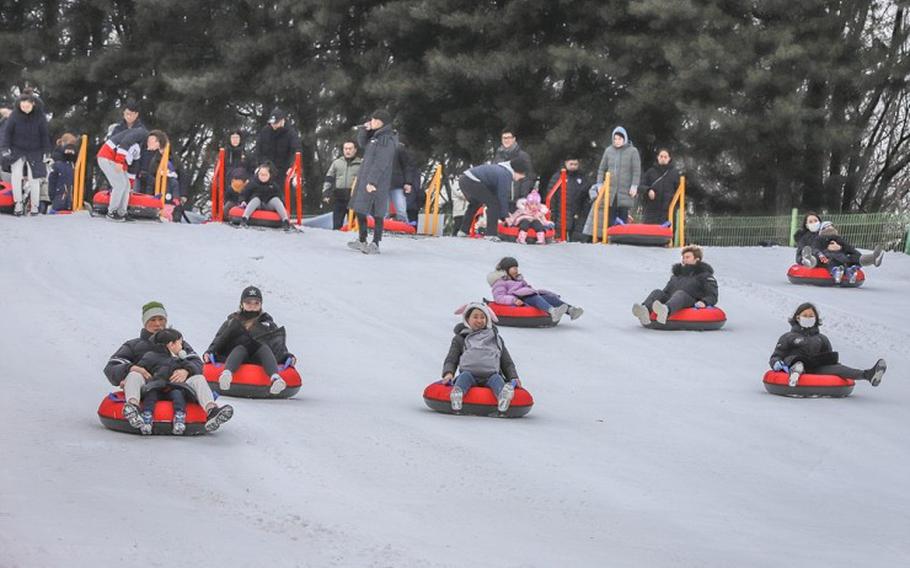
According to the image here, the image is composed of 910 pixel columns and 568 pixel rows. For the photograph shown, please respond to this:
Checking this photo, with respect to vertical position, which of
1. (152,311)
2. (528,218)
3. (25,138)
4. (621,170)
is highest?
(25,138)

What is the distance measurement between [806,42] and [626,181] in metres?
6.06

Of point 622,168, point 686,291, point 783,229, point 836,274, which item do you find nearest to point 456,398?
point 686,291

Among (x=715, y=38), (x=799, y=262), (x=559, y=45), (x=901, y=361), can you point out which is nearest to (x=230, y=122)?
(x=559, y=45)

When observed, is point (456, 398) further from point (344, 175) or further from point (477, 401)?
point (344, 175)

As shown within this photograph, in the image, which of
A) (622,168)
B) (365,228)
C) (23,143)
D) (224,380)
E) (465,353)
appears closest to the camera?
(224,380)

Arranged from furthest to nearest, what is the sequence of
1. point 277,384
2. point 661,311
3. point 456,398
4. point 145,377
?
point 661,311 < point 456,398 < point 277,384 < point 145,377

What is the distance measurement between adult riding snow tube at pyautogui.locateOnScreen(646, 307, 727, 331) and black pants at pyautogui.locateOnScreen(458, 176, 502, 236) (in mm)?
6234

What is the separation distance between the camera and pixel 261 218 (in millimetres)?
25016

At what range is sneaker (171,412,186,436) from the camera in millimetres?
11984

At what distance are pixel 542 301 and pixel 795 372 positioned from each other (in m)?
3.73

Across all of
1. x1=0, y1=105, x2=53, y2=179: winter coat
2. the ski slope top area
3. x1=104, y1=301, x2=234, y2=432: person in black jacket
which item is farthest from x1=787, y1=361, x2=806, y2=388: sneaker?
x1=0, y1=105, x2=53, y2=179: winter coat

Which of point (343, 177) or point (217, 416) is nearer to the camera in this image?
point (217, 416)

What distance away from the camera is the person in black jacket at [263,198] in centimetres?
2489

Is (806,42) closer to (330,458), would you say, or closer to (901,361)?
(901,361)
